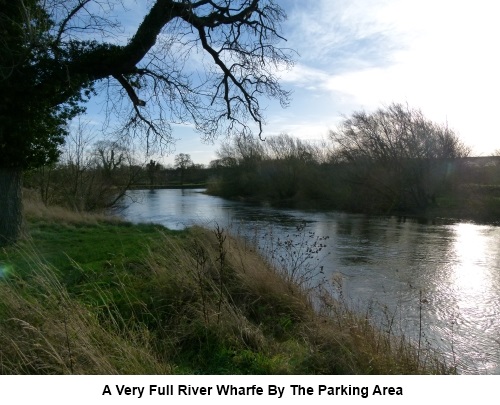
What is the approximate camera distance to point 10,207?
8805mm

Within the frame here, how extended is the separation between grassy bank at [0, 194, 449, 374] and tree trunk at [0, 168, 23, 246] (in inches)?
81.2

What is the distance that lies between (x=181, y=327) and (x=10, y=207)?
21.2 feet

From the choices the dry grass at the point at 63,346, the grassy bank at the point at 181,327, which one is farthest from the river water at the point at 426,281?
the dry grass at the point at 63,346

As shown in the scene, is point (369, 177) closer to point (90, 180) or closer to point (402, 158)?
point (402, 158)

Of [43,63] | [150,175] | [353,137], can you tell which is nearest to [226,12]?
[43,63]

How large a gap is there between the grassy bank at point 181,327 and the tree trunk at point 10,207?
2.06m

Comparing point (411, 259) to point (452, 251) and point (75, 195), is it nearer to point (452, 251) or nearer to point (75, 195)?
point (452, 251)

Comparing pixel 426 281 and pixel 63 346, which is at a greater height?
pixel 63 346

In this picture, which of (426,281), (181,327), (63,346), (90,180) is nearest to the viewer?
(63,346)

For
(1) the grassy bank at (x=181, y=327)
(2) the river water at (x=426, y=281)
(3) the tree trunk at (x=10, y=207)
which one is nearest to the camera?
(1) the grassy bank at (x=181, y=327)

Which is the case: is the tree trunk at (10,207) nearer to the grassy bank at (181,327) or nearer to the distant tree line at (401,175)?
the grassy bank at (181,327)

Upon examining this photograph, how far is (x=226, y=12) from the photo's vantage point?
10.7 metres

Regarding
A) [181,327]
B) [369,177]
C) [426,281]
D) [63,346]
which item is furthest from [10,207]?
[369,177]

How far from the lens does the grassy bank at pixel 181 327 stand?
3273 mm
